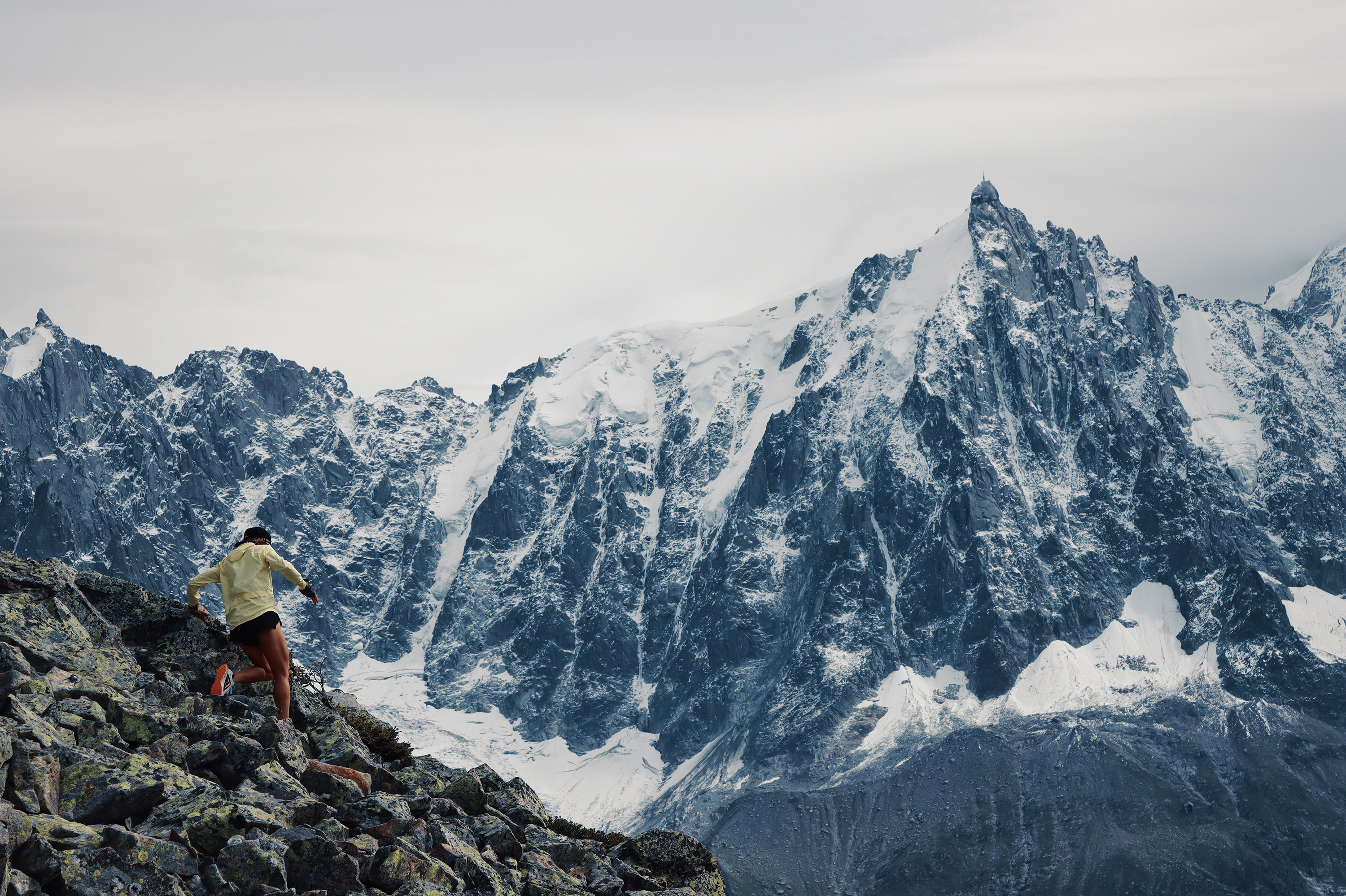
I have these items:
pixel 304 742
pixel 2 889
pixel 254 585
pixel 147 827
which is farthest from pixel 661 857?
pixel 2 889

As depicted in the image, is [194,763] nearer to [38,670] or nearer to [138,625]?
[38,670]

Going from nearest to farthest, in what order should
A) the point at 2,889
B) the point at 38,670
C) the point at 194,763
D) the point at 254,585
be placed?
the point at 2,889 < the point at 194,763 < the point at 38,670 < the point at 254,585

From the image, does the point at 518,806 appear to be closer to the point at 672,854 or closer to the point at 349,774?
the point at 672,854

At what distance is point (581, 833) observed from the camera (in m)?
34.2

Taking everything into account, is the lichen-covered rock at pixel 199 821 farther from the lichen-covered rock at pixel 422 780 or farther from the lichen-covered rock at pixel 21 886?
the lichen-covered rock at pixel 422 780

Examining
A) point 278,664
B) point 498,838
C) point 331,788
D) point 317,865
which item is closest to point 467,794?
point 498,838

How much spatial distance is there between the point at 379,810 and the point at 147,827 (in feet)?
14.2

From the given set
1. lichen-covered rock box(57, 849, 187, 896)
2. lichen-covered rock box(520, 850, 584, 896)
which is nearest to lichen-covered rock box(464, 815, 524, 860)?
lichen-covered rock box(520, 850, 584, 896)

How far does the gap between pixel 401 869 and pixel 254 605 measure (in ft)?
23.7

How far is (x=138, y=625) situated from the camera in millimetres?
28578

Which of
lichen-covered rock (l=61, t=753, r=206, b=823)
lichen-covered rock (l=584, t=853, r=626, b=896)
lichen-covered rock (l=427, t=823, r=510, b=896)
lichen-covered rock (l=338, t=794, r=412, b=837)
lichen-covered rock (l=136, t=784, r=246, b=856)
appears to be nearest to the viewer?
lichen-covered rock (l=61, t=753, r=206, b=823)

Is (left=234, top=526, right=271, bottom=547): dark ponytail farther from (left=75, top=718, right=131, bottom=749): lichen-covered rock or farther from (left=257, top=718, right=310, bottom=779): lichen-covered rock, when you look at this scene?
(left=75, top=718, right=131, bottom=749): lichen-covered rock

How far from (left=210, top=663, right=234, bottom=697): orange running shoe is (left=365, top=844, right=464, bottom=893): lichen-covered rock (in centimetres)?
613

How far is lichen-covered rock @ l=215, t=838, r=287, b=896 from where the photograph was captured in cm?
1988
